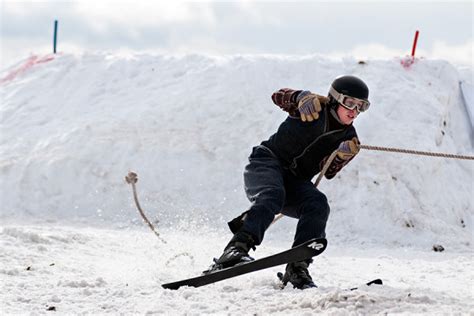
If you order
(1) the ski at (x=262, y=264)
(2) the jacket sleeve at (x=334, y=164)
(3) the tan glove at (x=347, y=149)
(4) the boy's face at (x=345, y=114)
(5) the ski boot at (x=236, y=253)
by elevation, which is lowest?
(1) the ski at (x=262, y=264)

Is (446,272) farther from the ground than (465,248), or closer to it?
closer to it

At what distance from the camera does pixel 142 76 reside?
45.1 feet

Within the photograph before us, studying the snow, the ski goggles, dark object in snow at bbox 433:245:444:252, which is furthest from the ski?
dark object in snow at bbox 433:245:444:252

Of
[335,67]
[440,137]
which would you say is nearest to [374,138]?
[440,137]

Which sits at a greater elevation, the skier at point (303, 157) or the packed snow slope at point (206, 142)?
the packed snow slope at point (206, 142)

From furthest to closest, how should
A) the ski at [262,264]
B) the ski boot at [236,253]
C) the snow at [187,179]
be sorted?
1. the snow at [187,179]
2. the ski boot at [236,253]
3. the ski at [262,264]

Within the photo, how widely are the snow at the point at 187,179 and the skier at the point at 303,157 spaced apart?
0.51 meters

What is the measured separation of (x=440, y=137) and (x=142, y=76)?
5909mm

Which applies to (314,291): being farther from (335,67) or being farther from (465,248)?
(335,67)

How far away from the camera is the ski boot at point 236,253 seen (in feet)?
15.3

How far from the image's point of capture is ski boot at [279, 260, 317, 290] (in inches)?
193

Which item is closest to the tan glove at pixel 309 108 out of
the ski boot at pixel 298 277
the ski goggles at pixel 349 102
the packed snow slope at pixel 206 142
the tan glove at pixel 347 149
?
the ski goggles at pixel 349 102

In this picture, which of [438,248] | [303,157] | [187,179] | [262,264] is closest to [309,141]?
[303,157]

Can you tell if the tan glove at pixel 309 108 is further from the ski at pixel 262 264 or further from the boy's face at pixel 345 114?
the ski at pixel 262 264
